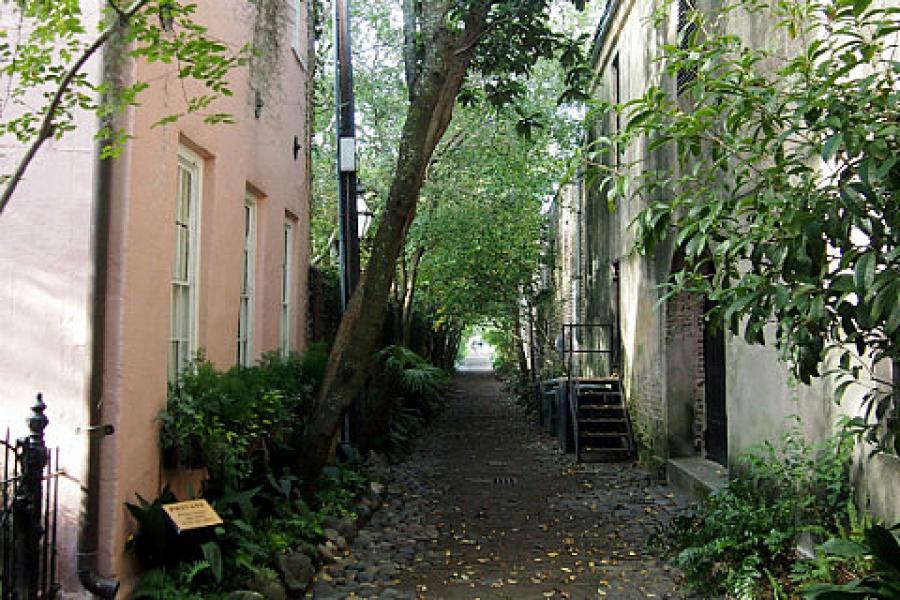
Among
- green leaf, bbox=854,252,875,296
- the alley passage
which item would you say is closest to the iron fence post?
the alley passage

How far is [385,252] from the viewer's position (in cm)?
684

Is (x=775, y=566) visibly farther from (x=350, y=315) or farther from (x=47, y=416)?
(x=47, y=416)

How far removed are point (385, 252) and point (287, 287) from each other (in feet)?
8.85

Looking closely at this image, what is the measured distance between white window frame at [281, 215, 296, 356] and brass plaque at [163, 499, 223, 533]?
4060mm

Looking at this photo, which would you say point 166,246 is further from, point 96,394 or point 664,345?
point 664,345

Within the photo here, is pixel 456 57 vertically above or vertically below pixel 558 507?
above

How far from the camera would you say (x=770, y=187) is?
11.5 feet

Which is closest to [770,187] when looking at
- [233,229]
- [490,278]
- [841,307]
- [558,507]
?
[841,307]

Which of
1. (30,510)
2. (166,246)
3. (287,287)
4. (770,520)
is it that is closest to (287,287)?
(287,287)

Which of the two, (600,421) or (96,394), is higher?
(96,394)

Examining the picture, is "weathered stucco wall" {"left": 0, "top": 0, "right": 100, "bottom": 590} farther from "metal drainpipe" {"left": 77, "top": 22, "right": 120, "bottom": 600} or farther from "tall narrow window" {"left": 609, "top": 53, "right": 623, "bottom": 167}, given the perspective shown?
"tall narrow window" {"left": 609, "top": 53, "right": 623, "bottom": 167}

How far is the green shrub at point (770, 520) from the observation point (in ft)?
16.6

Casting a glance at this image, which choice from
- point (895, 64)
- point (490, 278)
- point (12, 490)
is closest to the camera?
point (895, 64)

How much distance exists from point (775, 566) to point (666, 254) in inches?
197
